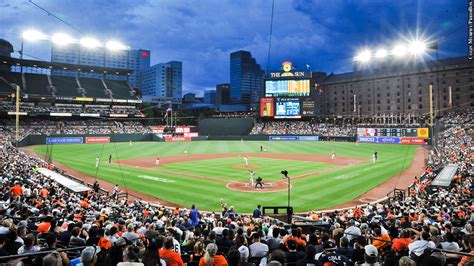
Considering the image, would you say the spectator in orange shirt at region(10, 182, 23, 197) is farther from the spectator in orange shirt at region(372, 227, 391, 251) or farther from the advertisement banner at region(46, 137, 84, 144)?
the advertisement banner at region(46, 137, 84, 144)

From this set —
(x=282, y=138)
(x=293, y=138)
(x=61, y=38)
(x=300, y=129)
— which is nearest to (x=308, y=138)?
(x=293, y=138)

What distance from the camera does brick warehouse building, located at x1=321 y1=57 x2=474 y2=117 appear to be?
95125 millimetres

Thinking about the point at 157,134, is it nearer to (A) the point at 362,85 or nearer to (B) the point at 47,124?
(B) the point at 47,124

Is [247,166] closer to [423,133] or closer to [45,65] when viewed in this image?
[423,133]

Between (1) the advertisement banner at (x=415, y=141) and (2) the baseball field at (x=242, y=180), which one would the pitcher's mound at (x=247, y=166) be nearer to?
(2) the baseball field at (x=242, y=180)

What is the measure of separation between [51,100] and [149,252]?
91.7 metres

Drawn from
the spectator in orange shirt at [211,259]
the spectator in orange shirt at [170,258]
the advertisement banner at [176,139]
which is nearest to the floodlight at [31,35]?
the advertisement banner at [176,139]

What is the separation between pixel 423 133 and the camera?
62094 millimetres

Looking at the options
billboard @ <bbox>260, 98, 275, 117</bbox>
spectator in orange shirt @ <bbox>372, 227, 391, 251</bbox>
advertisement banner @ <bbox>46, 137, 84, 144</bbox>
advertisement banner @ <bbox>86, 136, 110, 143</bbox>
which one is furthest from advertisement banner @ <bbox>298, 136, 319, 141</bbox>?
spectator in orange shirt @ <bbox>372, 227, 391, 251</bbox>

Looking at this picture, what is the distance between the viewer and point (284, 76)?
89438mm

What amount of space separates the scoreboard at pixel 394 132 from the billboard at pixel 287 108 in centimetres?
1971

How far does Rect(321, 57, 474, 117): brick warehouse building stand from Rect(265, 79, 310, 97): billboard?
4008 centimetres

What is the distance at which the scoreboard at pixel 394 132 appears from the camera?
62.6 m

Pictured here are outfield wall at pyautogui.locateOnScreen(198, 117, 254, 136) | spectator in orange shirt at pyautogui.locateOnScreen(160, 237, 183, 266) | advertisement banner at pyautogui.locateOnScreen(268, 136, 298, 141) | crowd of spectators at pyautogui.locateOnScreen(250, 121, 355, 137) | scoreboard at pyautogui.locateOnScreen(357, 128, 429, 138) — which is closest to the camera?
spectator in orange shirt at pyautogui.locateOnScreen(160, 237, 183, 266)
